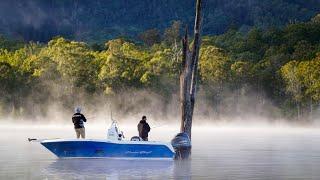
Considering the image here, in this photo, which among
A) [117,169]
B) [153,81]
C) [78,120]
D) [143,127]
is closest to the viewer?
[117,169]

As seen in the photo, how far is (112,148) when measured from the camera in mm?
39438

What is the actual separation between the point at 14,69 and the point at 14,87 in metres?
3.43

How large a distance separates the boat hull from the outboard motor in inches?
16.2

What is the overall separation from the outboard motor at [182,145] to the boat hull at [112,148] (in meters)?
0.41

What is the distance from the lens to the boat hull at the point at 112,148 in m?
39.2

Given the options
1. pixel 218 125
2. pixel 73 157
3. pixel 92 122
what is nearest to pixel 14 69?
pixel 92 122

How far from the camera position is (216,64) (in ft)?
374

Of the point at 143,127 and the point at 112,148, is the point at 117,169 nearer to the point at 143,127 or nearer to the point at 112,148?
the point at 112,148

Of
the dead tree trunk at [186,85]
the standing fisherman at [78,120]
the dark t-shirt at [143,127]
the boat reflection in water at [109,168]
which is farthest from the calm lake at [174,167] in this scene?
the dark t-shirt at [143,127]

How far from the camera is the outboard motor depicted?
129 ft

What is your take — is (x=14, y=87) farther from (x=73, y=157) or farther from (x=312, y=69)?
(x=73, y=157)

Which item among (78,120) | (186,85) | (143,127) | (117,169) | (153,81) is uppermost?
(153,81)

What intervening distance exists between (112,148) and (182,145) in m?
3.49

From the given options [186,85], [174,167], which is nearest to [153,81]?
[186,85]
